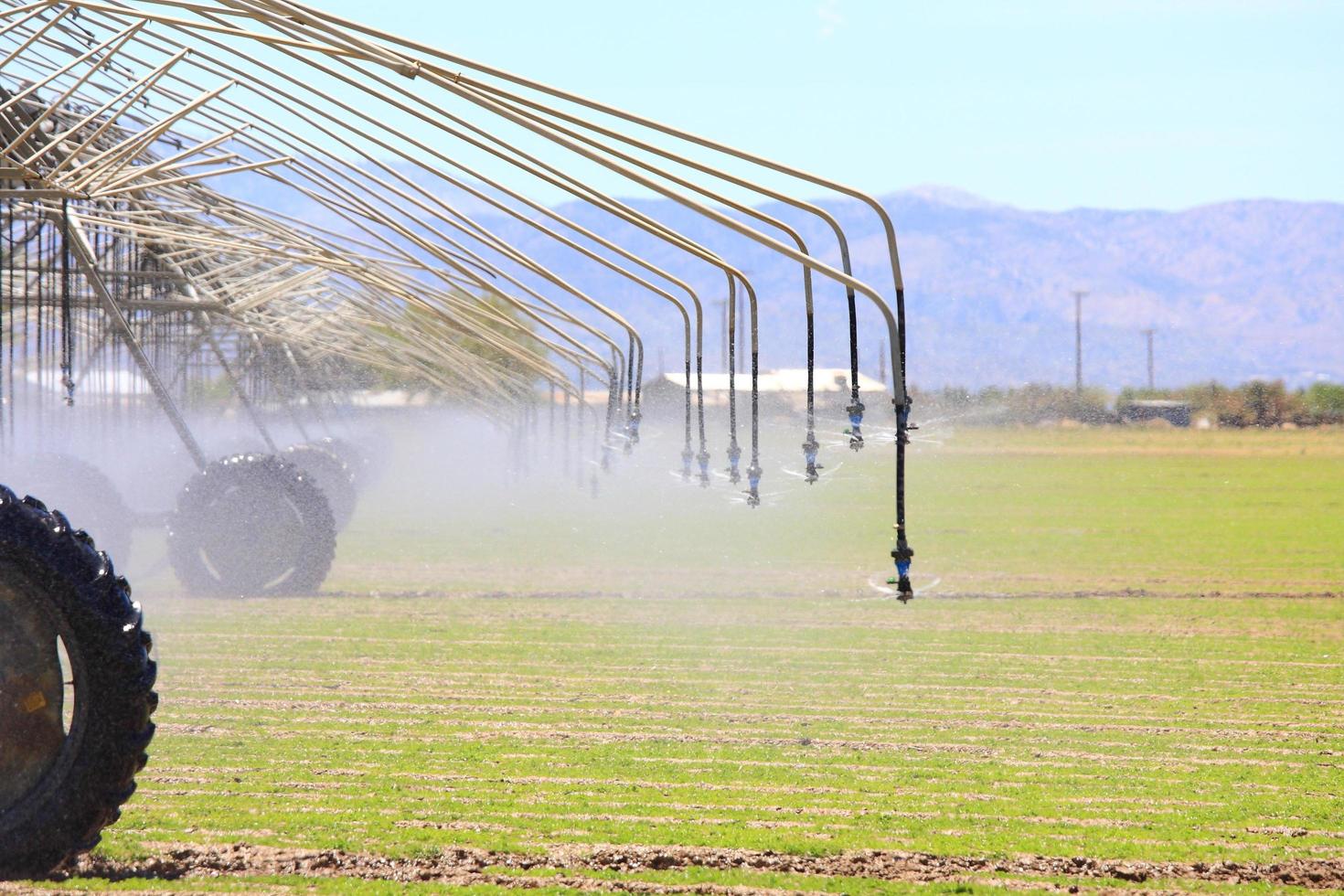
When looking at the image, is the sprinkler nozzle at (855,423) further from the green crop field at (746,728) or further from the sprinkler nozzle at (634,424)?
the sprinkler nozzle at (634,424)

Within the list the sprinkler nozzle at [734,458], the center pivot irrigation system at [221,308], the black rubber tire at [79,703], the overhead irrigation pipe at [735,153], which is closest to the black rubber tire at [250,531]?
the center pivot irrigation system at [221,308]

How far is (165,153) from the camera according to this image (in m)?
21.2

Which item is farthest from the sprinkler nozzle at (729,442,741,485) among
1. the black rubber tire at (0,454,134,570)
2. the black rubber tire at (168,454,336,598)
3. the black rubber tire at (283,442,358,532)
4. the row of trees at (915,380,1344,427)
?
the row of trees at (915,380,1344,427)

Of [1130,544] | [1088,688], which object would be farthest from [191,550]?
[1130,544]

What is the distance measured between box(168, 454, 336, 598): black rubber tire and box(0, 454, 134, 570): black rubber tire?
6.68ft

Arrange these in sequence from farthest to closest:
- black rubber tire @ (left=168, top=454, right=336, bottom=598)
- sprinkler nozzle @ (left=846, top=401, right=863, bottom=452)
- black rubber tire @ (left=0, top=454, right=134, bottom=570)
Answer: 1. black rubber tire @ (left=0, top=454, right=134, bottom=570)
2. black rubber tire @ (left=168, top=454, right=336, bottom=598)
3. sprinkler nozzle @ (left=846, top=401, right=863, bottom=452)

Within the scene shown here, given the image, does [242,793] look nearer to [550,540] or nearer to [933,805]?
[933,805]

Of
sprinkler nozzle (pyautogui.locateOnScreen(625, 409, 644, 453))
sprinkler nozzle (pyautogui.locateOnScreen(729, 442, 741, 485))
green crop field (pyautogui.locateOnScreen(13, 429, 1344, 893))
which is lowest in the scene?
green crop field (pyautogui.locateOnScreen(13, 429, 1344, 893))

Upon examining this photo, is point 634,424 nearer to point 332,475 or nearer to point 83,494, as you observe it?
point 83,494

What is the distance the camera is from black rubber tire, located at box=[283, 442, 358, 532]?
93.9 ft

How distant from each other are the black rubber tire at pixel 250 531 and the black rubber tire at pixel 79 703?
12.2 meters

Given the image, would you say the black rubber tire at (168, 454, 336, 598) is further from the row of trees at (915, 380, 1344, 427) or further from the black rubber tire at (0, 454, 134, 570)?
the row of trees at (915, 380, 1344, 427)

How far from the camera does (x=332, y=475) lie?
1145 inches

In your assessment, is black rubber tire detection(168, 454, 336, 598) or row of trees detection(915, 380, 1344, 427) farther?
row of trees detection(915, 380, 1344, 427)
